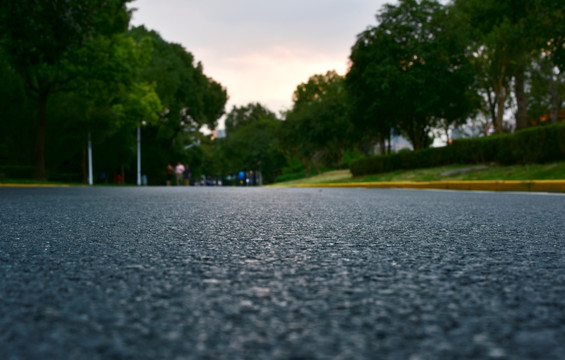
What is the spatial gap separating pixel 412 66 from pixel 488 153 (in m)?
10.6

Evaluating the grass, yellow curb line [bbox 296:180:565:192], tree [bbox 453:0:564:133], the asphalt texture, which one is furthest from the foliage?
the asphalt texture

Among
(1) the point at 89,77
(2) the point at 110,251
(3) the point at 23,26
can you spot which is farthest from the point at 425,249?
(1) the point at 89,77

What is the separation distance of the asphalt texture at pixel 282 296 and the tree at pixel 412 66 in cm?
2752

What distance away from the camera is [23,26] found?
13.4 metres

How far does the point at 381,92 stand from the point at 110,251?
30.1 m

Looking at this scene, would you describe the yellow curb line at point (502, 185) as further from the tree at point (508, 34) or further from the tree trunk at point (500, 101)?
the tree trunk at point (500, 101)

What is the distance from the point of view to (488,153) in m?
21.5

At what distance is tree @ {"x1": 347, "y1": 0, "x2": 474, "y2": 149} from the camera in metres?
29.7

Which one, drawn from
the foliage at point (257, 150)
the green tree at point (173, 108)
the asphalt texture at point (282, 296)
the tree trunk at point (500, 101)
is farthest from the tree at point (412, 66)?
the foliage at point (257, 150)

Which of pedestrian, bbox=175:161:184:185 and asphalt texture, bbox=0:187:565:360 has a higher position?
pedestrian, bbox=175:161:184:185

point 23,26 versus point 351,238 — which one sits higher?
point 23,26

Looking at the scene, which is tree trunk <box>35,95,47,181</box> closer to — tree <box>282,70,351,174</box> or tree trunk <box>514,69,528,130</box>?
tree <box>282,70,351,174</box>

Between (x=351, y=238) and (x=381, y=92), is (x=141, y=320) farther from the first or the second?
(x=381, y=92)

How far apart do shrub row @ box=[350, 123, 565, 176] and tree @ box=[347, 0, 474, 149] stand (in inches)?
141
